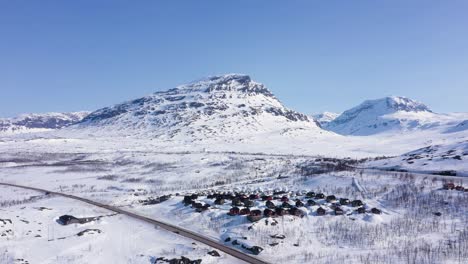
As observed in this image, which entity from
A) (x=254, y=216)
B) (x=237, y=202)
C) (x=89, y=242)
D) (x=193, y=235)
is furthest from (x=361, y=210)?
(x=89, y=242)

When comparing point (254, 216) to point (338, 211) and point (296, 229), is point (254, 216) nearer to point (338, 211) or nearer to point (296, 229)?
point (296, 229)

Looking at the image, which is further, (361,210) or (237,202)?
(237,202)

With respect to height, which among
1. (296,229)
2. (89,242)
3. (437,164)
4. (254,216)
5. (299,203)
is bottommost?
(89,242)

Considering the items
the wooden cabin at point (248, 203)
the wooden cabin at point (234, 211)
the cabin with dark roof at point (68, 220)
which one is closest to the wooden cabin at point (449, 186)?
the wooden cabin at point (248, 203)

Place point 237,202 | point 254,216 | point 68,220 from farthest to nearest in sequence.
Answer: point 237,202 → point 68,220 → point 254,216

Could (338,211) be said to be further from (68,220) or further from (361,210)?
(68,220)

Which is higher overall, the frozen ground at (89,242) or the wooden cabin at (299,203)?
the wooden cabin at (299,203)

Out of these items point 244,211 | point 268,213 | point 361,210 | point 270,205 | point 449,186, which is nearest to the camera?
point 268,213

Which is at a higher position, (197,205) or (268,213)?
(268,213)

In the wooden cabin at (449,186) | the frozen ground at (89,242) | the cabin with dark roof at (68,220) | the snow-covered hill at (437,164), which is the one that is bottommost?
the frozen ground at (89,242)

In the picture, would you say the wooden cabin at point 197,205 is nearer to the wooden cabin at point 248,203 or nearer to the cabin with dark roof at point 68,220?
the wooden cabin at point 248,203

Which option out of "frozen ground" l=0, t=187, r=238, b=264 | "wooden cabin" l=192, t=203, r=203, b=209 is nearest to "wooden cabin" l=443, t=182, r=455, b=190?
"wooden cabin" l=192, t=203, r=203, b=209

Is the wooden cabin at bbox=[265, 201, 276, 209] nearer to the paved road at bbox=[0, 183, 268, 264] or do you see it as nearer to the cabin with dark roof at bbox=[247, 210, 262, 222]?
the cabin with dark roof at bbox=[247, 210, 262, 222]

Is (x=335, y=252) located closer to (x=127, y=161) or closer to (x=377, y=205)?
(x=377, y=205)
